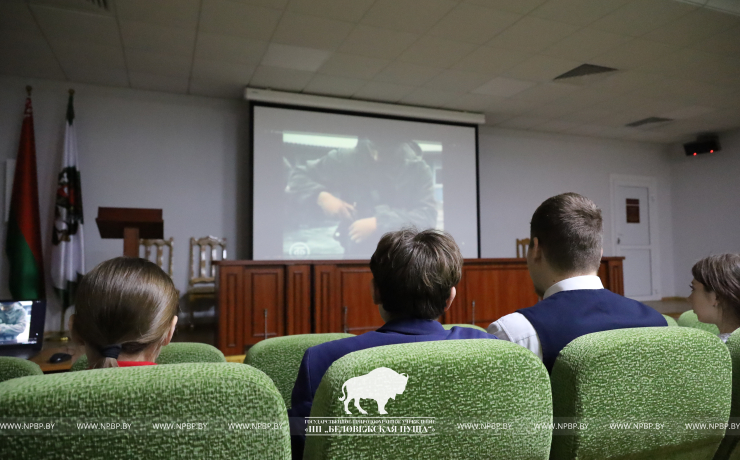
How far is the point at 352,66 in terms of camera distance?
4.71 metres

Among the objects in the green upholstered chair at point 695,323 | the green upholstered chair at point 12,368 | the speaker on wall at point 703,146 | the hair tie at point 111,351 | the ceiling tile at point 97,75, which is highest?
the ceiling tile at point 97,75

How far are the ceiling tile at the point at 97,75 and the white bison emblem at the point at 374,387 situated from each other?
17.1ft

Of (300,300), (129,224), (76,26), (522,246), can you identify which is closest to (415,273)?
(129,224)

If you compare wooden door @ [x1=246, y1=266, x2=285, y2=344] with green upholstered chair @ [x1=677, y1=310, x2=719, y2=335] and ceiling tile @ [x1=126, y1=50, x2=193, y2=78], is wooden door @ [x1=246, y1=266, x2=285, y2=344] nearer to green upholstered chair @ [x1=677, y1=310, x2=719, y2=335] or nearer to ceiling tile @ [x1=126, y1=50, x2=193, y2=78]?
ceiling tile @ [x1=126, y1=50, x2=193, y2=78]

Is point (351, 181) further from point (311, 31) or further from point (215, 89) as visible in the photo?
point (311, 31)

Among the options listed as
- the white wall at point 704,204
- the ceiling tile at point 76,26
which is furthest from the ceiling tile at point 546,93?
the ceiling tile at point 76,26

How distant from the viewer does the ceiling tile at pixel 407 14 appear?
3539 millimetres

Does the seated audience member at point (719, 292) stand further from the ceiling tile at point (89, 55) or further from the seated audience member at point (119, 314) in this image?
the ceiling tile at point (89, 55)

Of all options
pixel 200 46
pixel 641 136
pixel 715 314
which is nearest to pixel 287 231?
pixel 200 46

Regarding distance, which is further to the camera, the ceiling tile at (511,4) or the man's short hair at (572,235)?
the ceiling tile at (511,4)

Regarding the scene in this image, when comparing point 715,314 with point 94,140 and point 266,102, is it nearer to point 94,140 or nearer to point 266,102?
point 266,102

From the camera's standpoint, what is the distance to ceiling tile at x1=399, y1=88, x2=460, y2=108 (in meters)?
5.48

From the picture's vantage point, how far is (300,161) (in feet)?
18.2

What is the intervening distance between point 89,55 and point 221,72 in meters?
1.22
